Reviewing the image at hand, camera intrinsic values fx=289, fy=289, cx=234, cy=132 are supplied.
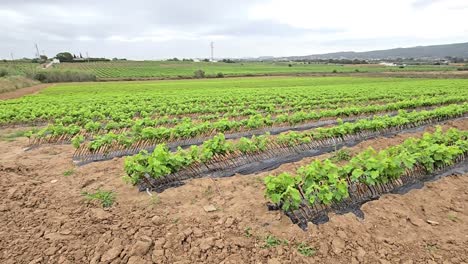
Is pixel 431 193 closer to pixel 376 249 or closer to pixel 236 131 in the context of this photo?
pixel 376 249

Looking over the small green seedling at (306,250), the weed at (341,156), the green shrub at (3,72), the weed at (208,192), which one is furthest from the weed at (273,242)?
the green shrub at (3,72)

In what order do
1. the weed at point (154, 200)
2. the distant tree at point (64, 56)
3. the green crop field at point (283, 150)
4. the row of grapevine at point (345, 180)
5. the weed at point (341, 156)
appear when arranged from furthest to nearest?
the distant tree at point (64, 56)
the weed at point (341, 156)
the weed at point (154, 200)
the green crop field at point (283, 150)
the row of grapevine at point (345, 180)

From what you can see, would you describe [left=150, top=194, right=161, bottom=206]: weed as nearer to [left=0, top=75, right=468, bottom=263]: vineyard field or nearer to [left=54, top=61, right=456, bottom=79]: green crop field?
[left=0, top=75, right=468, bottom=263]: vineyard field

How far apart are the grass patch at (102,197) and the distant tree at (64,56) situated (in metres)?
118

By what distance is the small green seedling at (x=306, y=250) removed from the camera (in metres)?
3.97

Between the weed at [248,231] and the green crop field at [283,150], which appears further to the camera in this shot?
the green crop field at [283,150]

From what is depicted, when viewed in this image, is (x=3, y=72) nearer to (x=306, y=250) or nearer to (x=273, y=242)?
(x=273, y=242)

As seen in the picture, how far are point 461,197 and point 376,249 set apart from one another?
2.90 meters

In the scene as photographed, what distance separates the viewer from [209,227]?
4598mm

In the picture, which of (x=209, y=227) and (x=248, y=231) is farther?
(x=209, y=227)

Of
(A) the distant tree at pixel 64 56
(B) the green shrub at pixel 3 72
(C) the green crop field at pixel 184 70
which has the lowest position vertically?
(C) the green crop field at pixel 184 70

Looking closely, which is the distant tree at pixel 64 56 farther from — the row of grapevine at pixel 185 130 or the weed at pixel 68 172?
the weed at pixel 68 172

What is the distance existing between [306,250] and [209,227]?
1.52 meters

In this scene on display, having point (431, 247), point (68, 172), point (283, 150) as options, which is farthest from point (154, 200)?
point (431, 247)
